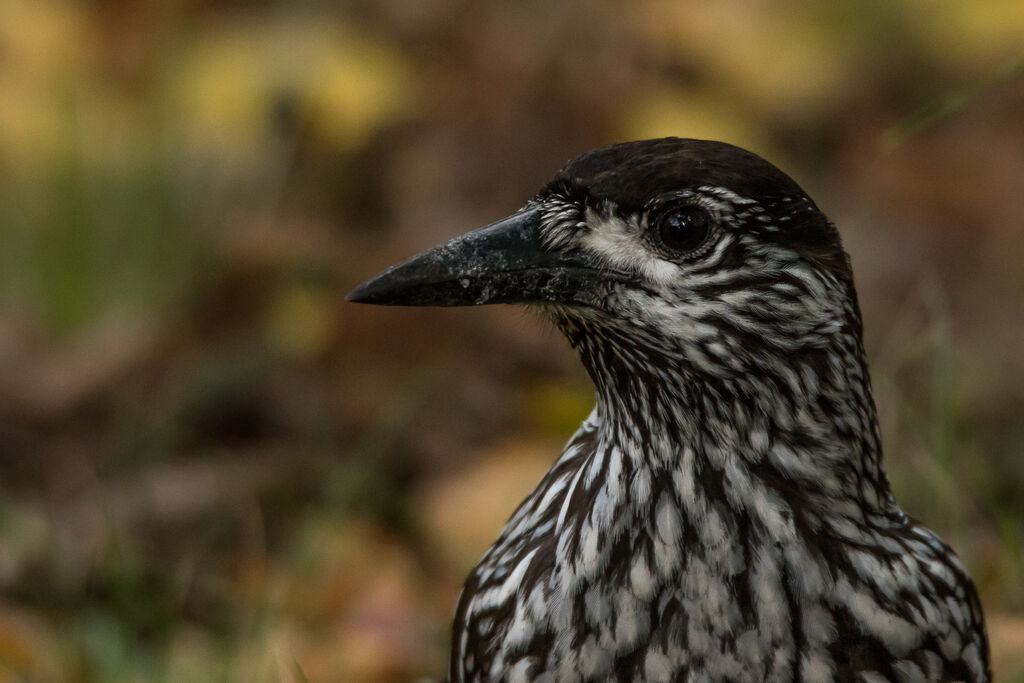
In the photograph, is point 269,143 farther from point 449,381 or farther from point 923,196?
point 923,196

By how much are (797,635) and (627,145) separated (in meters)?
0.92

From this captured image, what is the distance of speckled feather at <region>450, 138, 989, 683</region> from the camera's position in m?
2.45

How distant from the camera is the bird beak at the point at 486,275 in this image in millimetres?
2455

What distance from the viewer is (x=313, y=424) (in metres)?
4.85

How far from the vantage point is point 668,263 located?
2443 mm

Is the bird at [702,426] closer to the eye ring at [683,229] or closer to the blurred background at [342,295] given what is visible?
the eye ring at [683,229]

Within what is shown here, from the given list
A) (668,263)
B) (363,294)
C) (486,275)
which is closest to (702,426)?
(668,263)

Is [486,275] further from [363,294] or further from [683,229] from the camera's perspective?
[683,229]

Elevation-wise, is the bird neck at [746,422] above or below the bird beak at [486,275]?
below

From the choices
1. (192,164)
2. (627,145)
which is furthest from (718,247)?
(192,164)

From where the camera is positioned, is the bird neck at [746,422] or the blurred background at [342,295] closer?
the bird neck at [746,422]

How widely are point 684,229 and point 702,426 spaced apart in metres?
0.36

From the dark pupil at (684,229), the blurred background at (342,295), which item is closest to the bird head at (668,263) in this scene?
the dark pupil at (684,229)

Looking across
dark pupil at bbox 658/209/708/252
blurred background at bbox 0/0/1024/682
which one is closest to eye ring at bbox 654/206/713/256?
dark pupil at bbox 658/209/708/252
